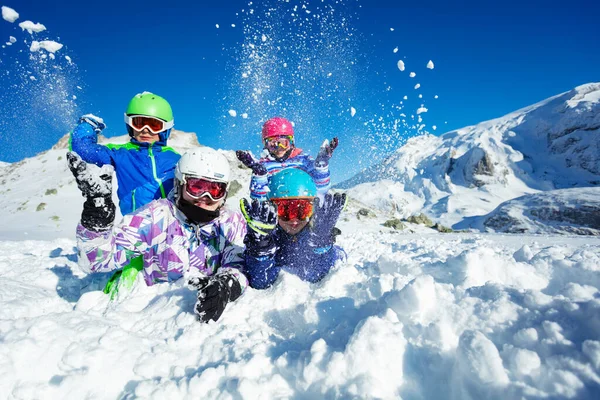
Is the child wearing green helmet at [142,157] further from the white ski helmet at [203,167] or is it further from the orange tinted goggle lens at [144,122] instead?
the white ski helmet at [203,167]

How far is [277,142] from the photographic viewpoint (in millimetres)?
5195

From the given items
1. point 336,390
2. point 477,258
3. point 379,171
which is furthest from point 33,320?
point 379,171

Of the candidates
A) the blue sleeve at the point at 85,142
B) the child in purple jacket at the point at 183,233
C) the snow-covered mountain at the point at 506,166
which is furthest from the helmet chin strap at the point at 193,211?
the snow-covered mountain at the point at 506,166

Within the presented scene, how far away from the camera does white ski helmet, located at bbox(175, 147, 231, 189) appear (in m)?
2.64

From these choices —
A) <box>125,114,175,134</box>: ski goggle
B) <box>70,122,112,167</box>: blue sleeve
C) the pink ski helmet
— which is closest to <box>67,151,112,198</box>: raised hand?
<box>70,122,112,167</box>: blue sleeve

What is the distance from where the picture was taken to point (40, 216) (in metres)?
14.4

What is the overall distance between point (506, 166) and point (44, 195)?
55.6 metres

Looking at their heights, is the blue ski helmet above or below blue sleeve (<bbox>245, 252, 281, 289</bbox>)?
above

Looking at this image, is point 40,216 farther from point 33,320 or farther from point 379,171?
point 379,171

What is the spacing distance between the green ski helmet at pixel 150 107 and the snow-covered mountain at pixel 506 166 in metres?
36.8

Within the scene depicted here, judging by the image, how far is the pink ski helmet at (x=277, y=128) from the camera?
5.15 metres

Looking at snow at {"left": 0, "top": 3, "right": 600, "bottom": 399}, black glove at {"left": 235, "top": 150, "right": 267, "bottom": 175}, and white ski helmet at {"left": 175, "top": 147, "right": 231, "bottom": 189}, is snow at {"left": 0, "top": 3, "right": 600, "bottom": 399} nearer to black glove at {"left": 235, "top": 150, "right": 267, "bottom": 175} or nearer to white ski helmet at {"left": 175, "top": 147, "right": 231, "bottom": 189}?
white ski helmet at {"left": 175, "top": 147, "right": 231, "bottom": 189}

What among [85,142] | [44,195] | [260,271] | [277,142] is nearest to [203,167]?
[260,271]

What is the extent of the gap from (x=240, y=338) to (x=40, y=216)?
17216 millimetres
